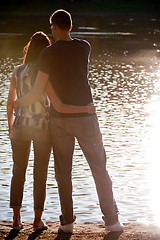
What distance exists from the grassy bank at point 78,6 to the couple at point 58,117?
4860 centimetres

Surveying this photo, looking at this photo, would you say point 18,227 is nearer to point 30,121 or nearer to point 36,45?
point 30,121

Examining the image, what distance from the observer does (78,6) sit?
192 feet

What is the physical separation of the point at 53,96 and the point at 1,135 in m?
5.32

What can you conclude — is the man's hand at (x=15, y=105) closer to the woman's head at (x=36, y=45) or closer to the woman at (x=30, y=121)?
the woman at (x=30, y=121)

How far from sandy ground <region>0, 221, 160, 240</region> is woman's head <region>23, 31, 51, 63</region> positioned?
134 centimetres

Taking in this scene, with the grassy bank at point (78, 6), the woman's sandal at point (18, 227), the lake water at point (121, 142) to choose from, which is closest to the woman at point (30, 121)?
the woman's sandal at point (18, 227)

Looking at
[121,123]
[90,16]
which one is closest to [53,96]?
[121,123]

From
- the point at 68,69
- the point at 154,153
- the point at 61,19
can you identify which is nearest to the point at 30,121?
the point at 68,69

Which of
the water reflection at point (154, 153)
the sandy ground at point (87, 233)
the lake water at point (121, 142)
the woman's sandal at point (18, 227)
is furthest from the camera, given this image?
the water reflection at point (154, 153)

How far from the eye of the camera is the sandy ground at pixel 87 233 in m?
5.16

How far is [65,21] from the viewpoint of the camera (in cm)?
499

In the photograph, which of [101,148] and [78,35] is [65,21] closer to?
[101,148]

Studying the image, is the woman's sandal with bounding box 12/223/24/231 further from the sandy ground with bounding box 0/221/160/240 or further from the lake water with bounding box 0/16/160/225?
the lake water with bounding box 0/16/160/225

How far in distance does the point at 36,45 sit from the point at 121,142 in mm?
4829
